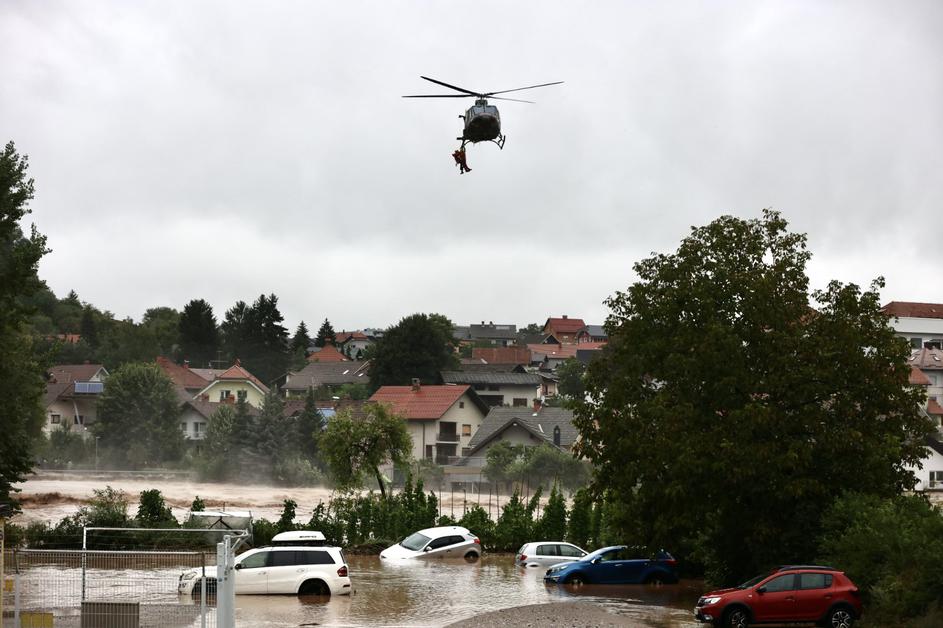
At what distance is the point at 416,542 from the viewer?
4109cm

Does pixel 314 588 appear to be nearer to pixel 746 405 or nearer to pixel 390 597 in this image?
pixel 390 597

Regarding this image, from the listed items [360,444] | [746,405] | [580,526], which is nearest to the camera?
[746,405]

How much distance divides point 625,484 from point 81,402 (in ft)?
326

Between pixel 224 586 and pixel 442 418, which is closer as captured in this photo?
pixel 224 586

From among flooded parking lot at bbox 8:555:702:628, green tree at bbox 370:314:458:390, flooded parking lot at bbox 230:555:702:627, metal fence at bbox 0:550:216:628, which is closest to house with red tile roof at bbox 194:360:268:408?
green tree at bbox 370:314:458:390

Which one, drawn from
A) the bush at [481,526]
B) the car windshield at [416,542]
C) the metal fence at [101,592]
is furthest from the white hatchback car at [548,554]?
the metal fence at [101,592]

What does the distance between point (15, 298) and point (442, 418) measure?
65634 millimetres

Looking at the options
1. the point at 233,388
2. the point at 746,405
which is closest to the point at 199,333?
the point at 233,388

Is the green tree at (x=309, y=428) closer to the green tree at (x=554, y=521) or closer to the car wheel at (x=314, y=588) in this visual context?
the green tree at (x=554, y=521)

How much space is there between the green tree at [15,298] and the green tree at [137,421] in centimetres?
6687

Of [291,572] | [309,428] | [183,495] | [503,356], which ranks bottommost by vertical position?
[183,495]

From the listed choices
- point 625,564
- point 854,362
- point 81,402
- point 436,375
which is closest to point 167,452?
point 81,402

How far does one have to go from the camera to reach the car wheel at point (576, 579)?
33.2m

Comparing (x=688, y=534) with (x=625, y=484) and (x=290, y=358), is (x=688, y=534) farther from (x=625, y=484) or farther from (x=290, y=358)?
(x=290, y=358)
